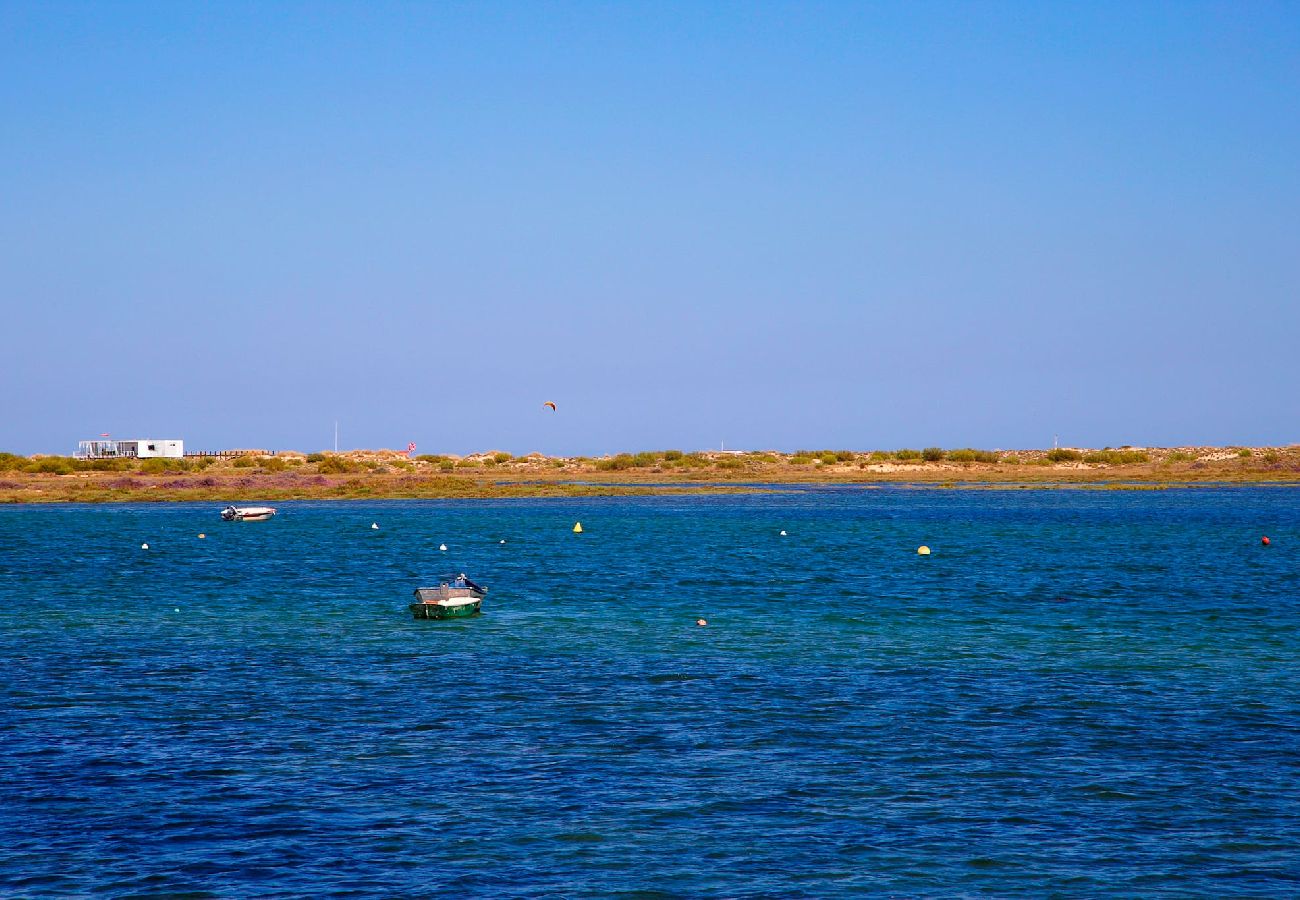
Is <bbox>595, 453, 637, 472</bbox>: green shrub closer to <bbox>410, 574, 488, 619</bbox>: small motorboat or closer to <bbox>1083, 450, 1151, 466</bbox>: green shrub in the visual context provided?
<bbox>1083, 450, 1151, 466</bbox>: green shrub

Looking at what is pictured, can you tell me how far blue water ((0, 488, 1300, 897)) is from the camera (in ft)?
54.5

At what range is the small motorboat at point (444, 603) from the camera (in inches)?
1596

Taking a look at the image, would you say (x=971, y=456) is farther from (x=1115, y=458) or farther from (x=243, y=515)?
(x=243, y=515)

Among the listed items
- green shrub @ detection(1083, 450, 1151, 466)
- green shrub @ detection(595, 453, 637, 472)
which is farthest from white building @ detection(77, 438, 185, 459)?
green shrub @ detection(1083, 450, 1151, 466)

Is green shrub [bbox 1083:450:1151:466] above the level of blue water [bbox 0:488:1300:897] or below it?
above

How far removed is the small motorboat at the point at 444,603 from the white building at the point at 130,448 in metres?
156

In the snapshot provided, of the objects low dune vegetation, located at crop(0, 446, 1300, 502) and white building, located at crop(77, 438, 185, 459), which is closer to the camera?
low dune vegetation, located at crop(0, 446, 1300, 502)

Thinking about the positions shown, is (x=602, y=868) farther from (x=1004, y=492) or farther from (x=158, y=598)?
(x=1004, y=492)

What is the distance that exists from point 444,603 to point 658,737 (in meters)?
18.2

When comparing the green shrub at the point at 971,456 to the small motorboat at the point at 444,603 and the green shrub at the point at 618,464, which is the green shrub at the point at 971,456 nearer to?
the green shrub at the point at 618,464

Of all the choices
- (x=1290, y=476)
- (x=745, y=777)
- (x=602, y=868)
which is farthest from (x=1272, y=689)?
(x=1290, y=476)

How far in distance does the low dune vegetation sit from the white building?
17.2 meters

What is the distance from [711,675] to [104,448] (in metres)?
176

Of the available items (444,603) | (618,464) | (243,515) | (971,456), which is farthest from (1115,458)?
(444,603)
